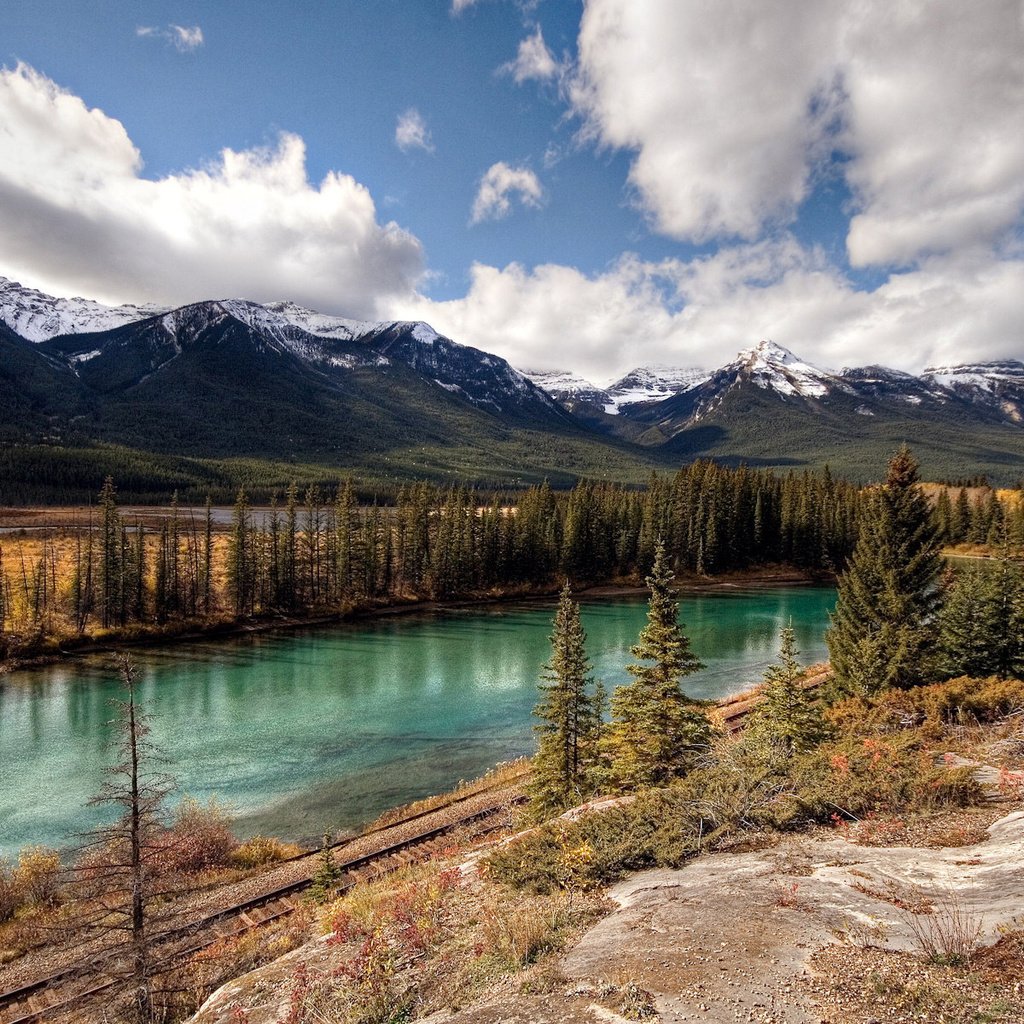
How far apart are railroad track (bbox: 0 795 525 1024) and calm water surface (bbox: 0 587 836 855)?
5.42m

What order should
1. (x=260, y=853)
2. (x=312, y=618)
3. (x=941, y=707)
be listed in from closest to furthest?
1. (x=941, y=707)
2. (x=260, y=853)
3. (x=312, y=618)

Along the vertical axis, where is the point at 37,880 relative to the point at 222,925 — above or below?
Answer: below

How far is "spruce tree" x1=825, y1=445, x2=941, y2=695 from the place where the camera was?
24172mm

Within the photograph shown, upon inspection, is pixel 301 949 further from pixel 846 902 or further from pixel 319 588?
pixel 319 588

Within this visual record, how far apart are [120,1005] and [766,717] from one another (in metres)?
20.2

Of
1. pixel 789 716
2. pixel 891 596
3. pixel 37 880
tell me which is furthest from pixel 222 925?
pixel 891 596

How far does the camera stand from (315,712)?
41.9 m

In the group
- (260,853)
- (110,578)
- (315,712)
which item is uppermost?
(110,578)

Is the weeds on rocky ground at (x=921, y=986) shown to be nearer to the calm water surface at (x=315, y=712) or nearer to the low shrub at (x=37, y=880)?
the calm water surface at (x=315, y=712)

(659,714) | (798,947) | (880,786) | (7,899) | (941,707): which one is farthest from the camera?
(7,899)

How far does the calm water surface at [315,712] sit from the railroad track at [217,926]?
5.42 m

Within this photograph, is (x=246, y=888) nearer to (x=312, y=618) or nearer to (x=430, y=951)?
(x=430, y=951)

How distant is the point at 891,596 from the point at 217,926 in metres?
28.2

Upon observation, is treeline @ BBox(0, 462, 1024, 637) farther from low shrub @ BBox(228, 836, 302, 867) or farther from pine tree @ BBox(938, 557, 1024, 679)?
low shrub @ BBox(228, 836, 302, 867)
